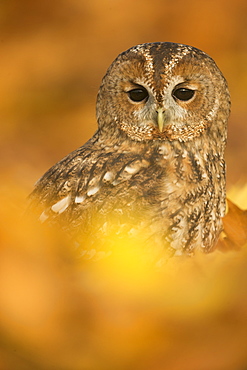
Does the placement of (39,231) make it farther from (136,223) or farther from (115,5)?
(115,5)

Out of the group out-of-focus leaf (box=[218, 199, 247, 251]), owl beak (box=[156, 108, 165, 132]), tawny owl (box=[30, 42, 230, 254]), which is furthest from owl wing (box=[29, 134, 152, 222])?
out-of-focus leaf (box=[218, 199, 247, 251])

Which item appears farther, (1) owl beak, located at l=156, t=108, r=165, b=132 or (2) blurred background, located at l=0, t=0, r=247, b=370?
(1) owl beak, located at l=156, t=108, r=165, b=132

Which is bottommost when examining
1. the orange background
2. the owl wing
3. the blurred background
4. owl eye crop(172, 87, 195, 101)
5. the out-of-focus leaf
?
the blurred background

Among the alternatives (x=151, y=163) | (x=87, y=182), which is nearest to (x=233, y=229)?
(x=151, y=163)

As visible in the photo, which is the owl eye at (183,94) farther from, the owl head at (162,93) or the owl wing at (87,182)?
the owl wing at (87,182)

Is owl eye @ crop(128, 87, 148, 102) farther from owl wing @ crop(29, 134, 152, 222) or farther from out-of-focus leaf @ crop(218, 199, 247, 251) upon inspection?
out-of-focus leaf @ crop(218, 199, 247, 251)

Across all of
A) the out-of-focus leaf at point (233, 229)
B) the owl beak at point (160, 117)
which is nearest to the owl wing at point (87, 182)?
the owl beak at point (160, 117)
